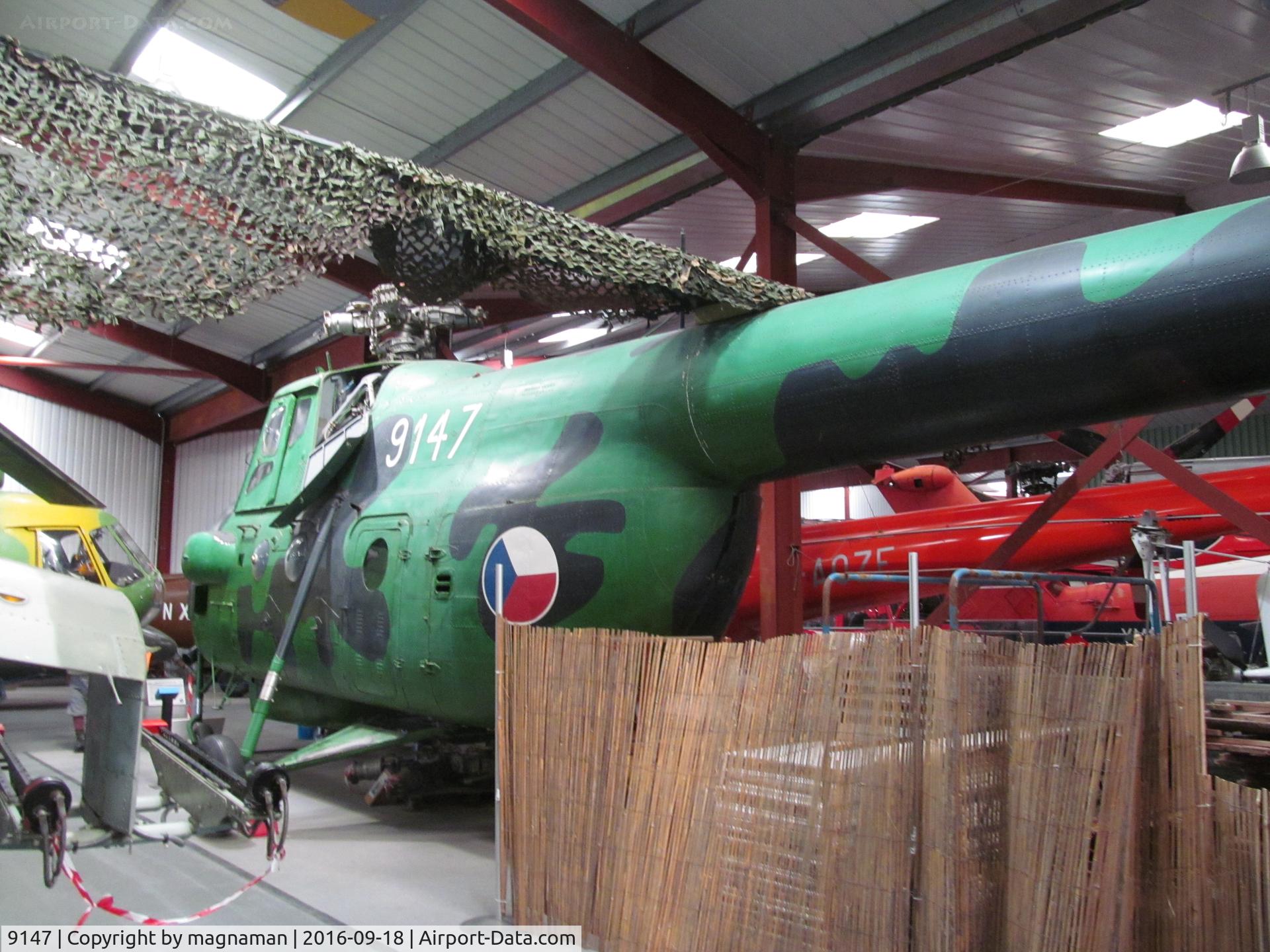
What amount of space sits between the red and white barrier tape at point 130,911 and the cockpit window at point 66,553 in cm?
735

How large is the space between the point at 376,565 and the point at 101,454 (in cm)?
2371

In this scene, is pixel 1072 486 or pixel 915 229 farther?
pixel 915 229

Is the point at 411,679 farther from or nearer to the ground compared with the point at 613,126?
nearer to the ground

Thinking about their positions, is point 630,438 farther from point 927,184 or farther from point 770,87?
point 927,184

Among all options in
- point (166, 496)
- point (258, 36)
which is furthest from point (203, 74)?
point (166, 496)

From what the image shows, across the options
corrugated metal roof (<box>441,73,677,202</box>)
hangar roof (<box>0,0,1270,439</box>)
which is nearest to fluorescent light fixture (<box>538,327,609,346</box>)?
hangar roof (<box>0,0,1270,439</box>)

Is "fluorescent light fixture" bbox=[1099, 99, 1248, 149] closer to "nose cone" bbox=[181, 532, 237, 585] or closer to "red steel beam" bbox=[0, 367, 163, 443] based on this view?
"nose cone" bbox=[181, 532, 237, 585]

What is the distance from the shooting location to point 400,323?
25.0 feet

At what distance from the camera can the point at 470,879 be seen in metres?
5.06

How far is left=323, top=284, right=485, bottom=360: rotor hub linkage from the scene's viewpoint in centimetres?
750

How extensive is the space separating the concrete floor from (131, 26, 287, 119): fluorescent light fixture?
6.82 meters

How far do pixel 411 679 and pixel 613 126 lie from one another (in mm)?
6811

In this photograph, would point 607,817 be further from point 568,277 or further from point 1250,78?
point 1250,78

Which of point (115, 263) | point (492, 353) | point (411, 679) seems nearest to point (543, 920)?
point (411, 679)
